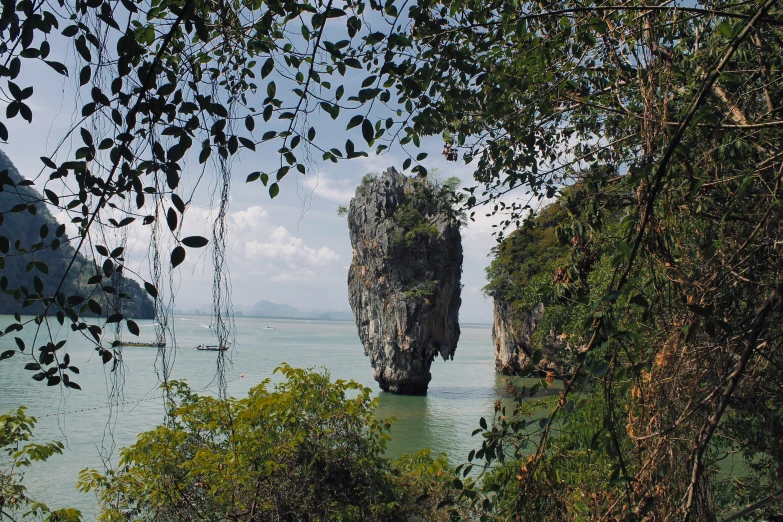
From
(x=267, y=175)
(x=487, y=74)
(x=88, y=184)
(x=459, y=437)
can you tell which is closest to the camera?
(x=88, y=184)

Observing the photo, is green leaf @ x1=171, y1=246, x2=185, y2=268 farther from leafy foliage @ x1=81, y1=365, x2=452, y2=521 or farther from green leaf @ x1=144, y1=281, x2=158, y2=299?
leafy foliage @ x1=81, y1=365, x2=452, y2=521

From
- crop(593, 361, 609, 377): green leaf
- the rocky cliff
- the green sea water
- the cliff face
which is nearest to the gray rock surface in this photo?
the rocky cliff

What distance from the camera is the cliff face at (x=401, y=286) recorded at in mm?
23859

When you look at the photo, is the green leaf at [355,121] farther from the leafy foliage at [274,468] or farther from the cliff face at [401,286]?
the cliff face at [401,286]

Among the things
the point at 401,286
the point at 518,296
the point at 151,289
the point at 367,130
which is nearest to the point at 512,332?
the point at 518,296

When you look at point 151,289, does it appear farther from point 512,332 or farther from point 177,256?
point 512,332

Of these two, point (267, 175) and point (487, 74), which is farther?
point (487, 74)

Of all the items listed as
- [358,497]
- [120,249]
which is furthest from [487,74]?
[358,497]

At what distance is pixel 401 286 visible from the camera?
2412 centimetres

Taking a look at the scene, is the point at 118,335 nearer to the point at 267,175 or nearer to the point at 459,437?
the point at 267,175

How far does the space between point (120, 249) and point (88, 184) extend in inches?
7.5

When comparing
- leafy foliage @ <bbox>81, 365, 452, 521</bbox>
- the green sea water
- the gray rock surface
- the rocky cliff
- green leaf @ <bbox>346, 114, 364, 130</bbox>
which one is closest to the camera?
green leaf @ <bbox>346, 114, 364, 130</bbox>

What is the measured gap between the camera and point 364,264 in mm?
25469

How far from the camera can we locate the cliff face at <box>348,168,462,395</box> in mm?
23859
